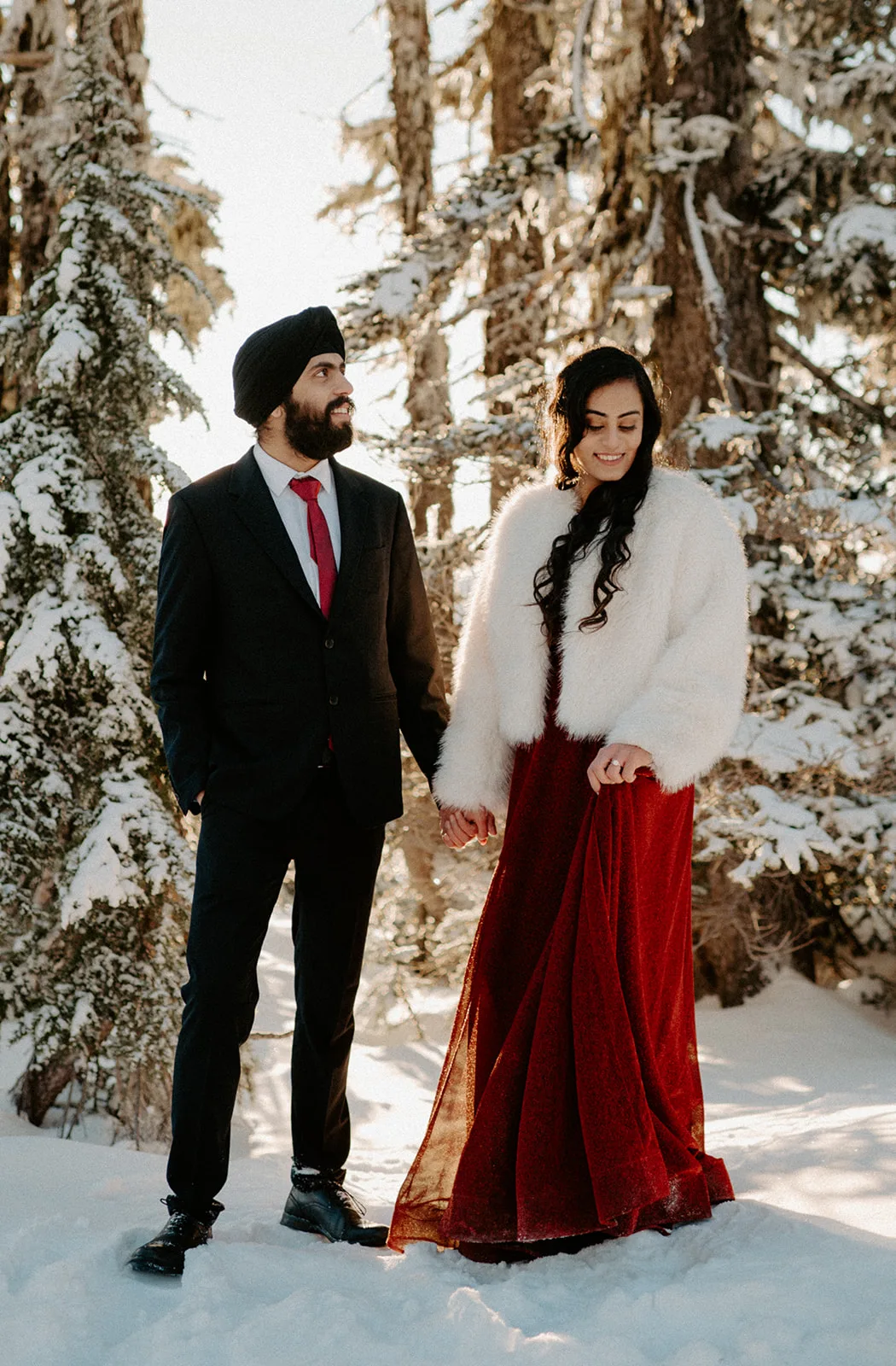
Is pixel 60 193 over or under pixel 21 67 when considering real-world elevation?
under

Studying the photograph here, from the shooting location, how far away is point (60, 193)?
6586 millimetres

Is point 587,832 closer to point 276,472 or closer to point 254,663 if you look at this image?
point 254,663

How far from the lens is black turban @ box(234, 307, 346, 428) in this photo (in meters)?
3.16

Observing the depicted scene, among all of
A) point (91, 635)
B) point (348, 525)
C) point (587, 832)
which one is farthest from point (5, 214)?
point (587, 832)

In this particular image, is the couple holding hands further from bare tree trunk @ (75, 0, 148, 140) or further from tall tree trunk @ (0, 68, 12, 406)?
tall tree trunk @ (0, 68, 12, 406)

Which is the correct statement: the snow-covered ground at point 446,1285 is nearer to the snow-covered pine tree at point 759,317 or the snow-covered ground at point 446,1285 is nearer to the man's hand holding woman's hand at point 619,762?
the man's hand holding woman's hand at point 619,762

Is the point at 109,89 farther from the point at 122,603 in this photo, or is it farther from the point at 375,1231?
the point at 375,1231

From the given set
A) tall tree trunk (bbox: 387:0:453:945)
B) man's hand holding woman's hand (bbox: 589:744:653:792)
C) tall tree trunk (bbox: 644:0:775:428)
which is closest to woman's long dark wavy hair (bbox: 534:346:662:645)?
man's hand holding woman's hand (bbox: 589:744:653:792)

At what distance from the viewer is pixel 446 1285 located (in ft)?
9.00

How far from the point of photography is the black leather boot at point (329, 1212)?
3.17m

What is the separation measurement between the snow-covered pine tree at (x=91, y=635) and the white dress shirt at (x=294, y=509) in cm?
206

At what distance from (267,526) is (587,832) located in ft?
3.71

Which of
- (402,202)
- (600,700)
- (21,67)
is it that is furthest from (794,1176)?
(402,202)

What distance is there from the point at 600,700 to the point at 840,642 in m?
3.50
